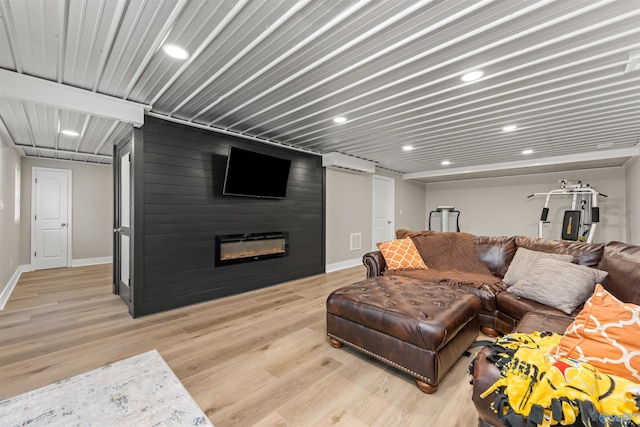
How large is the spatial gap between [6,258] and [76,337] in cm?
248

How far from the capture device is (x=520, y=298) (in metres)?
2.33

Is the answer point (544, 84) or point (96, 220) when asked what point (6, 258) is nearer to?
point (96, 220)

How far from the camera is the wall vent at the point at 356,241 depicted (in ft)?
19.5

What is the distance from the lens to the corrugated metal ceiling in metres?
1.58

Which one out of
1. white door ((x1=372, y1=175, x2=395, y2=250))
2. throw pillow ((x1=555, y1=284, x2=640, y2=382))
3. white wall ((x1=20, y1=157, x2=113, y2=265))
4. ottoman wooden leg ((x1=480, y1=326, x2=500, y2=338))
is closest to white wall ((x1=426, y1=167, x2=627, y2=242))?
white door ((x1=372, y1=175, x2=395, y2=250))

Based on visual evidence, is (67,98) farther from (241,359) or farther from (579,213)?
(579,213)

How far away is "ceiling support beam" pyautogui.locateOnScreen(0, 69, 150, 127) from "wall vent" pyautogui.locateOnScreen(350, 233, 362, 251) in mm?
4343

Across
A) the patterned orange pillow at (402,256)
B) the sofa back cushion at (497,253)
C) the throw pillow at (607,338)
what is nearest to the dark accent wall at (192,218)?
the patterned orange pillow at (402,256)

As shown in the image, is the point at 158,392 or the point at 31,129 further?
the point at 31,129

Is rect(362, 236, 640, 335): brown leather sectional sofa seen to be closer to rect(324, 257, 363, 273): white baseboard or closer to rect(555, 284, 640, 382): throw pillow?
rect(555, 284, 640, 382): throw pillow

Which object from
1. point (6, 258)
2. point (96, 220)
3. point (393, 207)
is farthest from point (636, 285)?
point (96, 220)

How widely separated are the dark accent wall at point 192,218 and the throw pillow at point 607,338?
11.7 ft

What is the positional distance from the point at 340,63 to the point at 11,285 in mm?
5665

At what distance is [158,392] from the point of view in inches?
68.8
